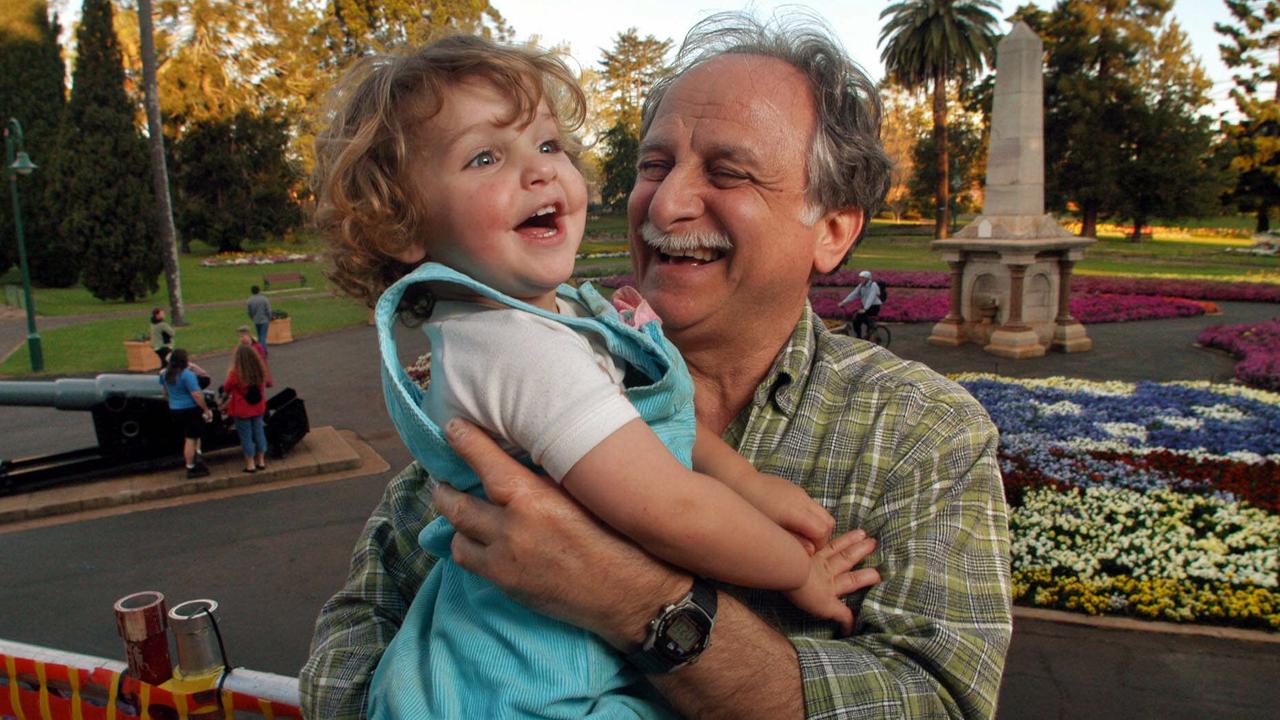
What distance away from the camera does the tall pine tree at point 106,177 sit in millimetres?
29094

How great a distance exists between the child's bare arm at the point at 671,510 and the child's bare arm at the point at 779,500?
0.21 meters

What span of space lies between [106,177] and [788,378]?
3349 centimetres

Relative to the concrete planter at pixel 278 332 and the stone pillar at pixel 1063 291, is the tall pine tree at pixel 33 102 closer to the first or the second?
the concrete planter at pixel 278 332

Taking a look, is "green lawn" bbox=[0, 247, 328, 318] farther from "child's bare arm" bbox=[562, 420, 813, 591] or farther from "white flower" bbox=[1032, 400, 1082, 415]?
"child's bare arm" bbox=[562, 420, 813, 591]

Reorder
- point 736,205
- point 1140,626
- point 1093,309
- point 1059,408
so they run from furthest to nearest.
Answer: point 1093,309 → point 1059,408 → point 1140,626 → point 736,205

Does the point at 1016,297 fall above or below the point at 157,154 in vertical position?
below

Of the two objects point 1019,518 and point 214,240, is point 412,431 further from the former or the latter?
point 214,240

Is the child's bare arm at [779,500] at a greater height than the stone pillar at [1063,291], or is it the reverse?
the child's bare arm at [779,500]

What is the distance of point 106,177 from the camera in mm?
29609

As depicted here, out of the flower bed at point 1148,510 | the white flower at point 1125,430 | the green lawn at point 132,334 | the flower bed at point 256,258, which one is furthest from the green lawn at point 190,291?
the flower bed at point 1148,510

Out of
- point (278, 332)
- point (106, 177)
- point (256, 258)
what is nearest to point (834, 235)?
point (278, 332)

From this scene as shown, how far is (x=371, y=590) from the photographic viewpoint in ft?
6.33

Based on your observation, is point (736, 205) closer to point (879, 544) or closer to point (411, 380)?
point (879, 544)

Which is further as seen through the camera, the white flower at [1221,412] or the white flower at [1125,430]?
the white flower at [1221,412]
